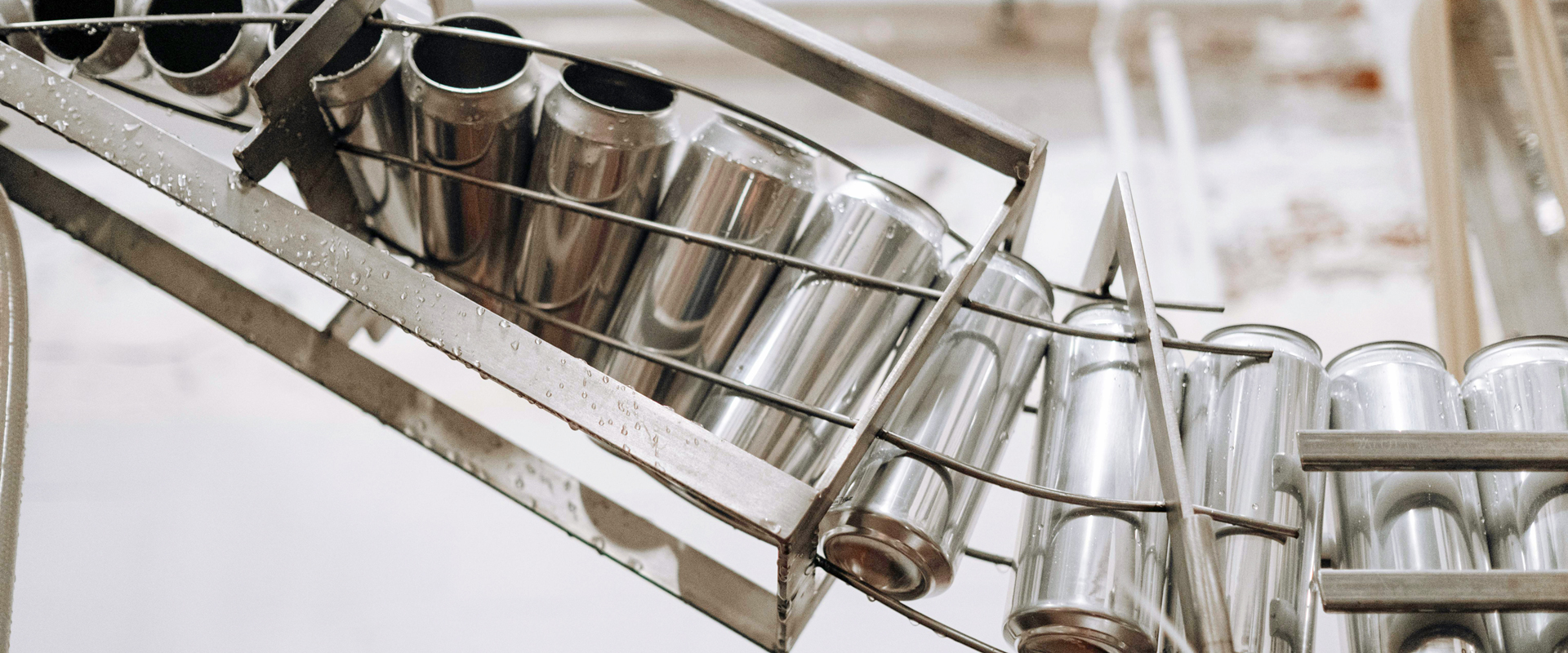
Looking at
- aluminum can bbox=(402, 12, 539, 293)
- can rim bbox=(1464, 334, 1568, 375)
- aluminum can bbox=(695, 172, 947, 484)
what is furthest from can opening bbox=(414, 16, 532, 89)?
can rim bbox=(1464, 334, 1568, 375)

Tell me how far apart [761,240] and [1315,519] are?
1.08 feet

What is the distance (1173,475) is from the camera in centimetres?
50

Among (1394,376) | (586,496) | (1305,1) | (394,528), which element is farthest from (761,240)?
(1305,1)

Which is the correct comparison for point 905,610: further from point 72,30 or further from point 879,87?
point 72,30

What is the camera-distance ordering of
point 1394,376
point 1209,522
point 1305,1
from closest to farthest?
point 1209,522 < point 1394,376 < point 1305,1

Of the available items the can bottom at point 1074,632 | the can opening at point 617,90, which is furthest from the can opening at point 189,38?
the can bottom at point 1074,632

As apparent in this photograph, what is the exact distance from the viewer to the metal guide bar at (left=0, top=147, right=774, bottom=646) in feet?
2.47

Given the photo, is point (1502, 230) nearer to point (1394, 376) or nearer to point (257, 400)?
point (1394, 376)

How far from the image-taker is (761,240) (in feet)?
2.16

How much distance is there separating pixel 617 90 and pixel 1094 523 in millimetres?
399

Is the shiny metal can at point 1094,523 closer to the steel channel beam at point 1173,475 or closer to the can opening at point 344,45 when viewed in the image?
the steel channel beam at point 1173,475

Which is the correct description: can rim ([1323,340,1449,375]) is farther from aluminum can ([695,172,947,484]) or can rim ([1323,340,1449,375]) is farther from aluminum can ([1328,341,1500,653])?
aluminum can ([695,172,947,484])

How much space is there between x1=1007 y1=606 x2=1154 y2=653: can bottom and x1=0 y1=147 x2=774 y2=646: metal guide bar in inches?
9.8

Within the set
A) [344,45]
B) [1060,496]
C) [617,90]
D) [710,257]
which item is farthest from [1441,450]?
[344,45]
